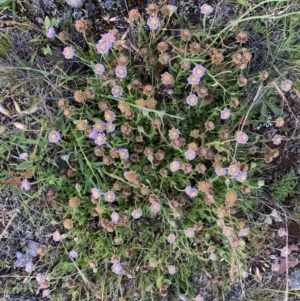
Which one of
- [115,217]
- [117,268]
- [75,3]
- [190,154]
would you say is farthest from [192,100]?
[117,268]

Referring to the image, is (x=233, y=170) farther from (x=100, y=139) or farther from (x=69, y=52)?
(x=69, y=52)

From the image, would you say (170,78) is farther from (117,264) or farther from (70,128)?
(117,264)

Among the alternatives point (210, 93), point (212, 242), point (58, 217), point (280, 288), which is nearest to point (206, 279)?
point (212, 242)

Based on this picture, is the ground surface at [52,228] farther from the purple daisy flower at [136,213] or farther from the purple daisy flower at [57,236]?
the purple daisy flower at [136,213]

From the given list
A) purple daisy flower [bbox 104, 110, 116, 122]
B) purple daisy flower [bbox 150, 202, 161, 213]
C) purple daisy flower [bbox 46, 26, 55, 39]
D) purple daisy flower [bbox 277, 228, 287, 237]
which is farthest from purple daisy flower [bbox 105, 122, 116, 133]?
purple daisy flower [bbox 277, 228, 287, 237]

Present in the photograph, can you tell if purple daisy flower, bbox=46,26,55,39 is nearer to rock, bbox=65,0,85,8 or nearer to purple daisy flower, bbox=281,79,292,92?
rock, bbox=65,0,85,8

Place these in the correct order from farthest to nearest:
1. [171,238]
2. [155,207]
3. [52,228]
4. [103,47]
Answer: [52,228] → [171,238] → [155,207] → [103,47]
